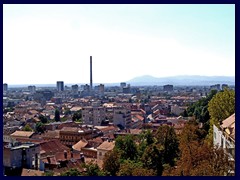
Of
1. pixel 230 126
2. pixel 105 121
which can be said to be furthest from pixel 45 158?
pixel 105 121

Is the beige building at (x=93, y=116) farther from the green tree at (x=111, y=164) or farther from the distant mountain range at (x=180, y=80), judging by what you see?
the distant mountain range at (x=180, y=80)

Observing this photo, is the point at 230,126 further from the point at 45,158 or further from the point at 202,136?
the point at 45,158

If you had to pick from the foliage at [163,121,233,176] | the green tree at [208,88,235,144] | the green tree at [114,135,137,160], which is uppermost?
the green tree at [208,88,235,144]

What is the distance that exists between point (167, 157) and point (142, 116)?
428 inches

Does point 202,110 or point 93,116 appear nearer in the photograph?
point 202,110

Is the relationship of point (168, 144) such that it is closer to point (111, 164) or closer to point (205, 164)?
point (111, 164)

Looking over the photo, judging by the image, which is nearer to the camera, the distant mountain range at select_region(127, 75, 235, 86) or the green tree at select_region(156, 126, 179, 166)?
the green tree at select_region(156, 126, 179, 166)

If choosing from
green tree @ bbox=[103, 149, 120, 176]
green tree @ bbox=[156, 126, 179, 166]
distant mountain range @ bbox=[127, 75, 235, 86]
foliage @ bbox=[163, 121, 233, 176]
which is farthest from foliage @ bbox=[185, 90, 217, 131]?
distant mountain range @ bbox=[127, 75, 235, 86]

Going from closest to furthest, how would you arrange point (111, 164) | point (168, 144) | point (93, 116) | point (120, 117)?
point (111, 164)
point (168, 144)
point (120, 117)
point (93, 116)

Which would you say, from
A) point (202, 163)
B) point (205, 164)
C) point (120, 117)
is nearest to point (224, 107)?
point (202, 163)

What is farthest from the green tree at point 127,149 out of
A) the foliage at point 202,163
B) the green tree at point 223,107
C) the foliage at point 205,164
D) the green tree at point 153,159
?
the foliage at point 205,164

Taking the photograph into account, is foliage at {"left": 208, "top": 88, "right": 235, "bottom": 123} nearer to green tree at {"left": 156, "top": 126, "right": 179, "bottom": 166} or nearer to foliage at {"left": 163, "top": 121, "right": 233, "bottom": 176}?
Result: green tree at {"left": 156, "top": 126, "right": 179, "bottom": 166}
